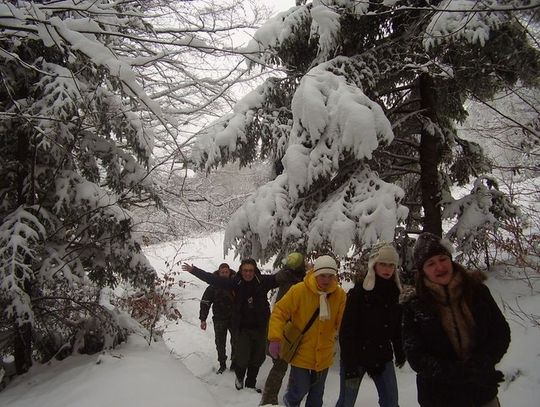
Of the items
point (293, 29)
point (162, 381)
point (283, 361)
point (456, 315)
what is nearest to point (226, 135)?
point (293, 29)

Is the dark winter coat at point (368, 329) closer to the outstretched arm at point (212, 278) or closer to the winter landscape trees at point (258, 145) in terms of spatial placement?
the winter landscape trees at point (258, 145)

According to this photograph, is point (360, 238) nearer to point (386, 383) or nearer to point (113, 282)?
point (386, 383)

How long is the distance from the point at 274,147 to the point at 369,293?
11.2 feet

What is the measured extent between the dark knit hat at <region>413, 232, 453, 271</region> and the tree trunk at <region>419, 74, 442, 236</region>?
3143mm

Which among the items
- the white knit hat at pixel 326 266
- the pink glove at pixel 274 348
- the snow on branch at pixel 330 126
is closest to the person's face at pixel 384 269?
the white knit hat at pixel 326 266

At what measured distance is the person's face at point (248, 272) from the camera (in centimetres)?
516

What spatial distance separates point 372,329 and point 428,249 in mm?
1039

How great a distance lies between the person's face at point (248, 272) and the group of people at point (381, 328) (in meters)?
0.02

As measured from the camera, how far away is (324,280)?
3.41 metres

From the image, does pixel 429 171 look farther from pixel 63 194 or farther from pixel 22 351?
pixel 22 351

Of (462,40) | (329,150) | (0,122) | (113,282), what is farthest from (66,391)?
(462,40)

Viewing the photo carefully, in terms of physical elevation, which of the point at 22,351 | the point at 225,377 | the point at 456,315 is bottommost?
the point at 225,377

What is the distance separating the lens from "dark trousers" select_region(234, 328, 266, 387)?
516 cm

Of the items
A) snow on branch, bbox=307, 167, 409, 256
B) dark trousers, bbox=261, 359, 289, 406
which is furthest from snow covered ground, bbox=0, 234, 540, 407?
snow on branch, bbox=307, 167, 409, 256
